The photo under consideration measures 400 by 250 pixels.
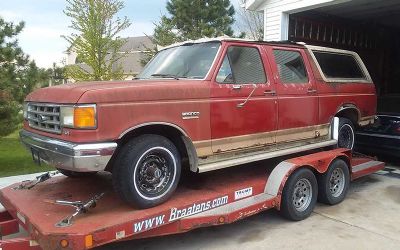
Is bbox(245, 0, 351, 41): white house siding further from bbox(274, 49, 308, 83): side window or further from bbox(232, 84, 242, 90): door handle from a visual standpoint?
bbox(232, 84, 242, 90): door handle

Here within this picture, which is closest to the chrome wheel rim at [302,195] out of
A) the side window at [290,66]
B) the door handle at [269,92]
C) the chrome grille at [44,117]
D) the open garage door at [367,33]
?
the door handle at [269,92]

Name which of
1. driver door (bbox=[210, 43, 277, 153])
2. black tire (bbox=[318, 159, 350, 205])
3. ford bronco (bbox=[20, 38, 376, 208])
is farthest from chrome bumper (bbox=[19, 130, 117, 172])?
black tire (bbox=[318, 159, 350, 205])

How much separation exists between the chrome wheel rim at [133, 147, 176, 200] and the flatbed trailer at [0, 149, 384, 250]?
175mm

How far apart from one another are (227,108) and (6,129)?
620 cm

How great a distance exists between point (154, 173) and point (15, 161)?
24.6ft

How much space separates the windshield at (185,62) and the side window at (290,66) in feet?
3.67

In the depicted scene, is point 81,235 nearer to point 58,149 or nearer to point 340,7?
point 58,149

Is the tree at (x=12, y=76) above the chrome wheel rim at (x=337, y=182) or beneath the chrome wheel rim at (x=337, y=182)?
above

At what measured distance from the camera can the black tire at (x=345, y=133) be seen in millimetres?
6996

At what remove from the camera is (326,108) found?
6.52m

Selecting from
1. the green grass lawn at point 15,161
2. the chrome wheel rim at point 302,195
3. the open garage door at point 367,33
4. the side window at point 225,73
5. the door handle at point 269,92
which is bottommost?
the green grass lawn at point 15,161

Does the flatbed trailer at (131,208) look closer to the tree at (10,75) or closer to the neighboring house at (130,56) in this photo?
the tree at (10,75)

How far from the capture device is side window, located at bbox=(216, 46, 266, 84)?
518 cm

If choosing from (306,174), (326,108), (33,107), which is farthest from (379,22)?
(33,107)
